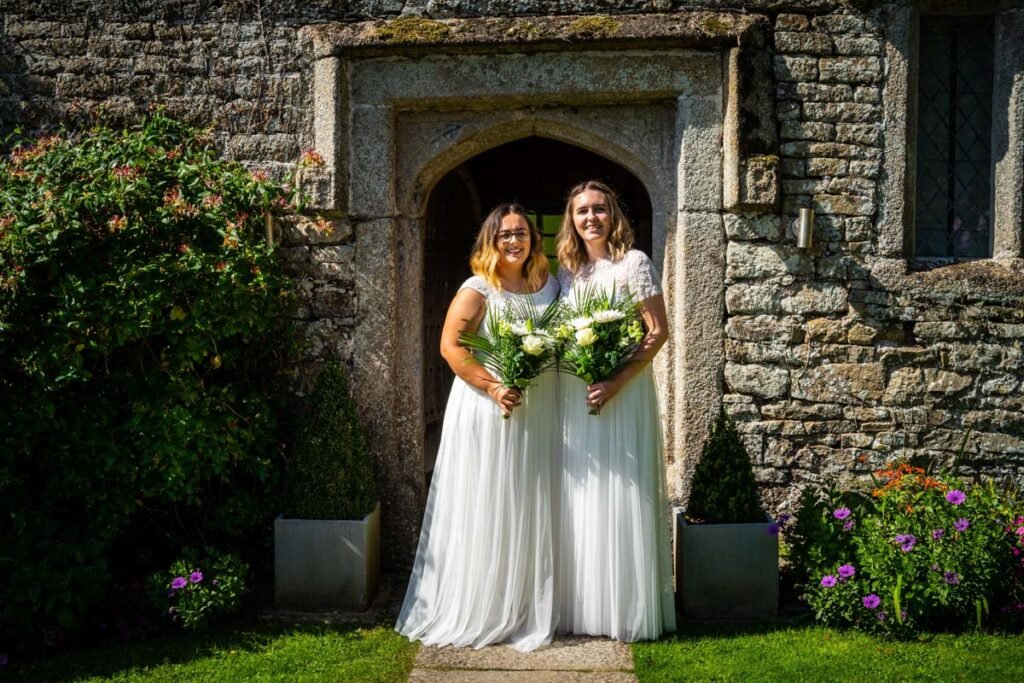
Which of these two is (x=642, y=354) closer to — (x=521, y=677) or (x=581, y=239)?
(x=581, y=239)

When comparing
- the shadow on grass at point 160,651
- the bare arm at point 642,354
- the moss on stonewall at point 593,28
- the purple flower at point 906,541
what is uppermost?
the moss on stonewall at point 593,28

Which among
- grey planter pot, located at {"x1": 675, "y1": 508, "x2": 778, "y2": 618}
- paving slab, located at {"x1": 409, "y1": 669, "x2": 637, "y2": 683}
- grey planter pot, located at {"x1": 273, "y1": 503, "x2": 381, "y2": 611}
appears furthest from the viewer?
grey planter pot, located at {"x1": 273, "y1": 503, "x2": 381, "y2": 611}

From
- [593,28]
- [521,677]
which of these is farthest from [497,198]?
[521,677]

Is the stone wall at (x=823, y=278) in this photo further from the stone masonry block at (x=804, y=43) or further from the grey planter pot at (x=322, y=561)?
the grey planter pot at (x=322, y=561)

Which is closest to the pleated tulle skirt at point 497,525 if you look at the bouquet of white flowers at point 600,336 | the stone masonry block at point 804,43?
the bouquet of white flowers at point 600,336

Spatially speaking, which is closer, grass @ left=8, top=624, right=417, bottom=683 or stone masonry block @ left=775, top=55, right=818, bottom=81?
grass @ left=8, top=624, right=417, bottom=683

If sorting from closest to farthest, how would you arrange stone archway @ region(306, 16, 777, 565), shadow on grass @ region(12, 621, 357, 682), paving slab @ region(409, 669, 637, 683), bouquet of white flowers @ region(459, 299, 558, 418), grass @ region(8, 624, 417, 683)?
paving slab @ region(409, 669, 637, 683), grass @ region(8, 624, 417, 683), shadow on grass @ region(12, 621, 357, 682), bouquet of white flowers @ region(459, 299, 558, 418), stone archway @ region(306, 16, 777, 565)

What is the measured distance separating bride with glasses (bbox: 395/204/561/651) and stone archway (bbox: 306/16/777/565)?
3.23 feet

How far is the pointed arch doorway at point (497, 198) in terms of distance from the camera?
7.12 meters

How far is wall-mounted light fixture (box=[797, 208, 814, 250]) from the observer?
5.39 metres

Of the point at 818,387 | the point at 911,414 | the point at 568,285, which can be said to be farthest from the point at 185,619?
the point at 911,414

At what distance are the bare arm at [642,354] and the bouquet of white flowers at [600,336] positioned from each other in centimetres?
3

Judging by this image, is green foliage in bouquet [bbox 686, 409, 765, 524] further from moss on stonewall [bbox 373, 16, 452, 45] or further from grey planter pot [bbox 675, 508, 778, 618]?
moss on stonewall [bbox 373, 16, 452, 45]

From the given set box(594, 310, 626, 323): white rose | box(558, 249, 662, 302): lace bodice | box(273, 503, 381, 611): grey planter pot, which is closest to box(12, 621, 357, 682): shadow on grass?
box(273, 503, 381, 611): grey planter pot
